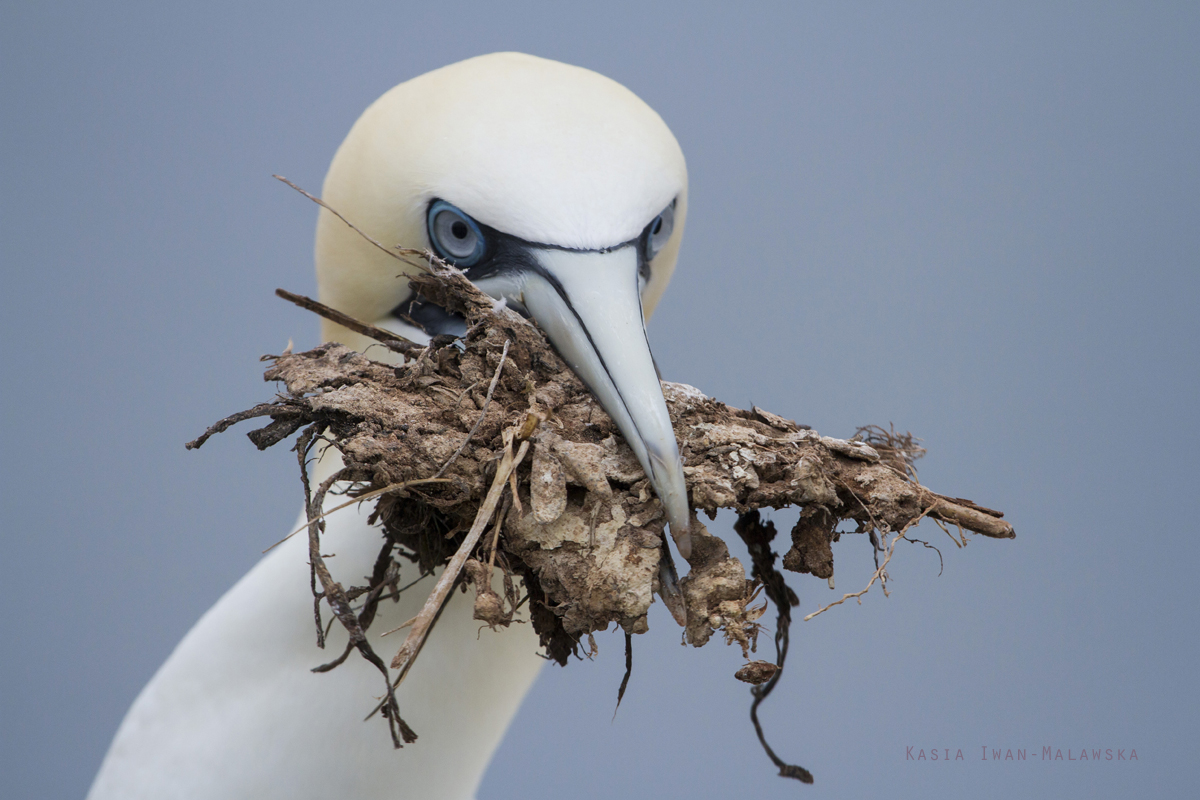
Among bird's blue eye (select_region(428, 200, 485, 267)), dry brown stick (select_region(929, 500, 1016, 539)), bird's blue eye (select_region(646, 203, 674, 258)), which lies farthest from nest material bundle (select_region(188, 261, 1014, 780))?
bird's blue eye (select_region(646, 203, 674, 258))

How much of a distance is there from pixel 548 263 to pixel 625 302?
0.41 feet

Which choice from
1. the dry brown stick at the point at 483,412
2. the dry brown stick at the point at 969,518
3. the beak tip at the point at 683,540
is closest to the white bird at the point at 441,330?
the beak tip at the point at 683,540

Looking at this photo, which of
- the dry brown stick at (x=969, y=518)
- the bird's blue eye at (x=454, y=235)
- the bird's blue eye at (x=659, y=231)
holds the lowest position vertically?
the dry brown stick at (x=969, y=518)

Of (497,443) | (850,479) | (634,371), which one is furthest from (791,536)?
(497,443)

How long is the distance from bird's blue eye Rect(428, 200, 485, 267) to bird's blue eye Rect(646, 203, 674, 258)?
268 mm

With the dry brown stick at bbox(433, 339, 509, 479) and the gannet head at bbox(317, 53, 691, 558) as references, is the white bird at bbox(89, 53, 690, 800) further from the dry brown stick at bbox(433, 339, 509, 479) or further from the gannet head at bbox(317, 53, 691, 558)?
the dry brown stick at bbox(433, 339, 509, 479)

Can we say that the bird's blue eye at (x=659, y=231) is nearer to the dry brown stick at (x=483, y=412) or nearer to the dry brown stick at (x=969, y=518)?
the dry brown stick at (x=483, y=412)

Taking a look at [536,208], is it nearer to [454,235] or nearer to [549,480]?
[454,235]

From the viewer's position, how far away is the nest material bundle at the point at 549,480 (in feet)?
A: 3.85

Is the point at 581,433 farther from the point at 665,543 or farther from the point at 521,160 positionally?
the point at 521,160

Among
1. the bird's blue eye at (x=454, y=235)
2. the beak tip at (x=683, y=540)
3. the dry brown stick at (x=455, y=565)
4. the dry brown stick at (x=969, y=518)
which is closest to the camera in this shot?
the dry brown stick at (x=455, y=565)

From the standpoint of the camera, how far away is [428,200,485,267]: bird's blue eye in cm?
145

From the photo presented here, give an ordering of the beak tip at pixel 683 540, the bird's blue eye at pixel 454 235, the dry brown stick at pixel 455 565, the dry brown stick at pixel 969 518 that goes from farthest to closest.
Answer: the bird's blue eye at pixel 454 235 → the dry brown stick at pixel 969 518 → the beak tip at pixel 683 540 → the dry brown stick at pixel 455 565

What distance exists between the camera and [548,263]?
135cm
